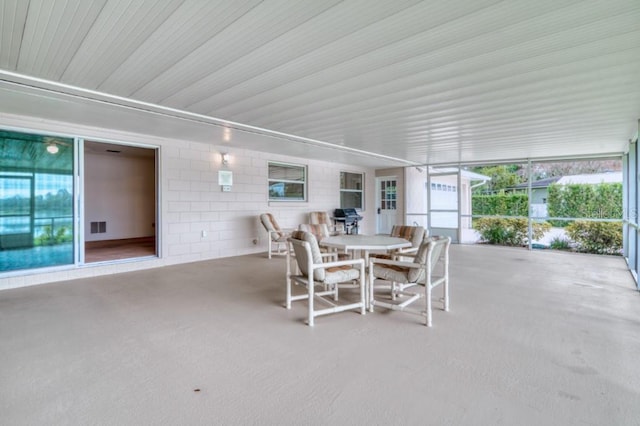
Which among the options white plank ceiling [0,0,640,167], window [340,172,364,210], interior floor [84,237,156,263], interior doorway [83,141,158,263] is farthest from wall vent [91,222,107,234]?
window [340,172,364,210]

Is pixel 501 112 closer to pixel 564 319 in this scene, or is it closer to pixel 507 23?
pixel 507 23

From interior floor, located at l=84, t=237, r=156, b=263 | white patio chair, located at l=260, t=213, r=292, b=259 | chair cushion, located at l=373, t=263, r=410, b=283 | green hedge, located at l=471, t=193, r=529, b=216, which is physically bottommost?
interior floor, located at l=84, t=237, r=156, b=263

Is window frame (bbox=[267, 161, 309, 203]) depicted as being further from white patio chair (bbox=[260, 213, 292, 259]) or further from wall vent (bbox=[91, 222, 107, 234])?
wall vent (bbox=[91, 222, 107, 234])

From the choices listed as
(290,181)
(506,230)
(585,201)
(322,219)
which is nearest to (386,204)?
(322,219)

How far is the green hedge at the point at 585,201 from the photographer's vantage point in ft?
23.7

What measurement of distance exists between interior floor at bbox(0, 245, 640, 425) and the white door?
6541mm

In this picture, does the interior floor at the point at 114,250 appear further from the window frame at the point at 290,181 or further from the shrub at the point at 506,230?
the shrub at the point at 506,230

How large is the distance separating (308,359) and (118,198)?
8.57m

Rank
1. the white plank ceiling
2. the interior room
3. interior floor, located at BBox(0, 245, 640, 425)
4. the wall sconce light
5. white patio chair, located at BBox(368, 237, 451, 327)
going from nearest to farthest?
interior floor, located at BBox(0, 245, 640, 425)
the interior room
the white plank ceiling
white patio chair, located at BBox(368, 237, 451, 327)
the wall sconce light

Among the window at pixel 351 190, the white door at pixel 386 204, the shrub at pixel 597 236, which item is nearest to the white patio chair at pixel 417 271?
the shrub at pixel 597 236

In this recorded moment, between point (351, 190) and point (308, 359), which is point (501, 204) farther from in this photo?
point (308, 359)

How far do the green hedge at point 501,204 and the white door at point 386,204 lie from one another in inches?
95.4

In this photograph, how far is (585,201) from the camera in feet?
24.8

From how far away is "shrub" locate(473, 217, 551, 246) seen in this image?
8383 mm
